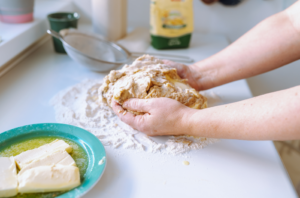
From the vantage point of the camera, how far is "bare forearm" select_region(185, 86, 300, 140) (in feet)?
1.95

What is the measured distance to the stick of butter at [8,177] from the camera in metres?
0.54

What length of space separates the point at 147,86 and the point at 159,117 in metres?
0.12

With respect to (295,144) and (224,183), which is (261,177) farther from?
(295,144)

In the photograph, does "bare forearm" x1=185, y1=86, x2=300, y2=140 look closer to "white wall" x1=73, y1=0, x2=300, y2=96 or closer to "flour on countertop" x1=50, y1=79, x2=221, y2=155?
"flour on countertop" x1=50, y1=79, x2=221, y2=155

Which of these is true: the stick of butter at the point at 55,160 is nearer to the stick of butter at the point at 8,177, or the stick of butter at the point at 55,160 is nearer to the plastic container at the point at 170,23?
the stick of butter at the point at 8,177

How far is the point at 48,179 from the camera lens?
1.84ft

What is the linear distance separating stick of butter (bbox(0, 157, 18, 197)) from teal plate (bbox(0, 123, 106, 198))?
0.30 feet

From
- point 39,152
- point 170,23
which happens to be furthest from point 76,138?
point 170,23

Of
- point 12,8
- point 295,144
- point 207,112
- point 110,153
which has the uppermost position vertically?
point 12,8

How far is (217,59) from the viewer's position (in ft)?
3.33

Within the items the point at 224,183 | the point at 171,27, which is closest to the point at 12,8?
the point at 171,27

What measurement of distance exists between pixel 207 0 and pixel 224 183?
117 cm

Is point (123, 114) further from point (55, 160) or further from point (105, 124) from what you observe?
point (55, 160)

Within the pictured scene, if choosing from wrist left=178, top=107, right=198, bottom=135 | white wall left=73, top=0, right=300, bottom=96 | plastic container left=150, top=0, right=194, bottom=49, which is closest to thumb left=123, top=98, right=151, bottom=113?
wrist left=178, top=107, right=198, bottom=135
